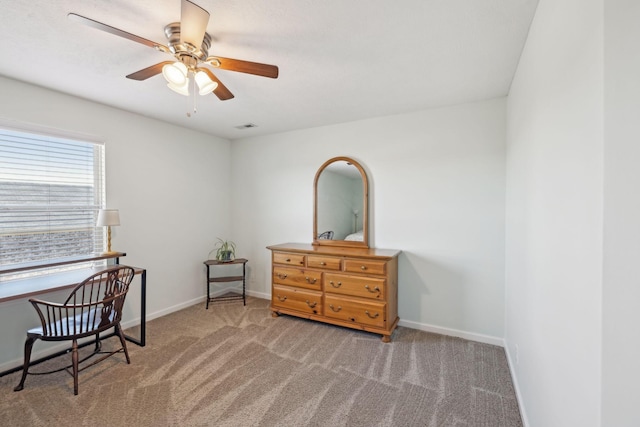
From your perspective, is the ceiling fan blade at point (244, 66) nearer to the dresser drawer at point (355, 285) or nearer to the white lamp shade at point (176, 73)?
the white lamp shade at point (176, 73)

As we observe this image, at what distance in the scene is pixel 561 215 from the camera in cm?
112

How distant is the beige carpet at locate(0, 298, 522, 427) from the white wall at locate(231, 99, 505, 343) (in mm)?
396

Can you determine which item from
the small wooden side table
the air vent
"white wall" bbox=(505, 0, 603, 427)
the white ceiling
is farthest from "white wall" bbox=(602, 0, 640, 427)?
the small wooden side table

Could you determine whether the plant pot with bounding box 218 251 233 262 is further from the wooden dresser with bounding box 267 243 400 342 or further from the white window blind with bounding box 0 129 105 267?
the white window blind with bounding box 0 129 105 267

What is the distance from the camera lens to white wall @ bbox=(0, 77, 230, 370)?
2.48 m

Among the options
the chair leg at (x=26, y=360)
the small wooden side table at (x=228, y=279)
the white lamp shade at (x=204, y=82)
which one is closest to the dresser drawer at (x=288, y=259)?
the small wooden side table at (x=228, y=279)

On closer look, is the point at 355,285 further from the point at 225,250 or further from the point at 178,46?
the point at 178,46

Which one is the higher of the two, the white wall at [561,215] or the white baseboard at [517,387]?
the white wall at [561,215]

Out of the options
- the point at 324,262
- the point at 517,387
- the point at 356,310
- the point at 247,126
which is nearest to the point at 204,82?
the point at 247,126

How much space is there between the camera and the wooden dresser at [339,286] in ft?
9.53

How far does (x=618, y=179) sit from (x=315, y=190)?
3205mm

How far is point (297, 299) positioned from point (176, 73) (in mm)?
2639

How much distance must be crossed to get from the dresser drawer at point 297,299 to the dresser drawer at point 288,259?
318mm

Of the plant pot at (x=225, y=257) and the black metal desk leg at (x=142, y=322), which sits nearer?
the black metal desk leg at (x=142, y=322)
